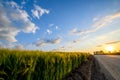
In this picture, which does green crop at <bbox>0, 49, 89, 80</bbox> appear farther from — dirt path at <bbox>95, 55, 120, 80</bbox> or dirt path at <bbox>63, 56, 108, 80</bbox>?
dirt path at <bbox>95, 55, 120, 80</bbox>

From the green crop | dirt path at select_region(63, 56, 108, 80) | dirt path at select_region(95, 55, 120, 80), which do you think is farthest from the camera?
dirt path at select_region(95, 55, 120, 80)

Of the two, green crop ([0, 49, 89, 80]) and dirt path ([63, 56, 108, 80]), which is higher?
green crop ([0, 49, 89, 80])

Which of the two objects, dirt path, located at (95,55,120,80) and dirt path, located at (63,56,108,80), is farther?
dirt path, located at (95,55,120,80)

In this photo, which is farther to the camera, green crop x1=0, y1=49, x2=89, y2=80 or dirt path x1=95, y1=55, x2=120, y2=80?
dirt path x1=95, y1=55, x2=120, y2=80

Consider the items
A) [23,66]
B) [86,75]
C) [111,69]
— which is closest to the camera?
[23,66]

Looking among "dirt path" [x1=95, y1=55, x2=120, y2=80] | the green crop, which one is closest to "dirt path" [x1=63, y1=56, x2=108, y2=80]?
"dirt path" [x1=95, y1=55, x2=120, y2=80]

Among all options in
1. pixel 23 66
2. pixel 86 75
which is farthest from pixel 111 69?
pixel 23 66

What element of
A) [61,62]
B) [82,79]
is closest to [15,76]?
[61,62]

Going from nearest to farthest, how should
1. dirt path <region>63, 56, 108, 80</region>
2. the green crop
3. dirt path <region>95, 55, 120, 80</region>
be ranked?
the green crop, dirt path <region>63, 56, 108, 80</region>, dirt path <region>95, 55, 120, 80</region>

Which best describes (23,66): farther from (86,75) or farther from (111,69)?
(111,69)

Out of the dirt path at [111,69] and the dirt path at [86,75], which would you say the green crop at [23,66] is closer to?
the dirt path at [86,75]

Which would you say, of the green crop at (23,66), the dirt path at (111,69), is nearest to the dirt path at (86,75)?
the dirt path at (111,69)

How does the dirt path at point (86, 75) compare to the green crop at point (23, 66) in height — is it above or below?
below

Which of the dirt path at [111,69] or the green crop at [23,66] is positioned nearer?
the green crop at [23,66]
